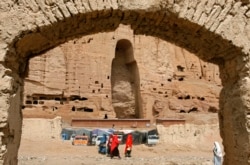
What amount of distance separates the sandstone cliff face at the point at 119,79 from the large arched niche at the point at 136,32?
17878mm

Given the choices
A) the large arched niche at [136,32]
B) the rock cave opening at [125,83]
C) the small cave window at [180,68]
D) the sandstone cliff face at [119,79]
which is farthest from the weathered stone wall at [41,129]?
the small cave window at [180,68]

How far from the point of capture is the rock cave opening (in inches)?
1007

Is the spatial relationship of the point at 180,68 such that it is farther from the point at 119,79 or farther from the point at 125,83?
the point at 119,79

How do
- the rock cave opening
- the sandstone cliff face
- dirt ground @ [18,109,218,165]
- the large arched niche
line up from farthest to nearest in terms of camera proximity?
the rock cave opening < the sandstone cliff face < dirt ground @ [18,109,218,165] < the large arched niche

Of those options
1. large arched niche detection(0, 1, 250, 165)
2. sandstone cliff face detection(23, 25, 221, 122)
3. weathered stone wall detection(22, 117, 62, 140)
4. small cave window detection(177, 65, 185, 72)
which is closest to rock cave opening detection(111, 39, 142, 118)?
sandstone cliff face detection(23, 25, 221, 122)

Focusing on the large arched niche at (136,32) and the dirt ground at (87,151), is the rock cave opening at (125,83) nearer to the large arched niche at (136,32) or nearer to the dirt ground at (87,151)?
the dirt ground at (87,151)

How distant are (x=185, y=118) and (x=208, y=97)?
4.15 meters

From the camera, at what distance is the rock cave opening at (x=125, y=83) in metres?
25.6

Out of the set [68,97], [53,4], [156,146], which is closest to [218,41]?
[53,4]

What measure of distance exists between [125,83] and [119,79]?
57 centimetres

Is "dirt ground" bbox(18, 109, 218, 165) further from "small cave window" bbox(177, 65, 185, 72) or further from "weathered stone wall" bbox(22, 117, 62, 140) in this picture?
"small cave window" bbox(177, 65, 185, 72)

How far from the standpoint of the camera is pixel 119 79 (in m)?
26.2

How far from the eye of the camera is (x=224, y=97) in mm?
4324

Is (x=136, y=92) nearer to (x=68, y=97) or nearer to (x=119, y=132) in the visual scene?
(x=68, y=97)
